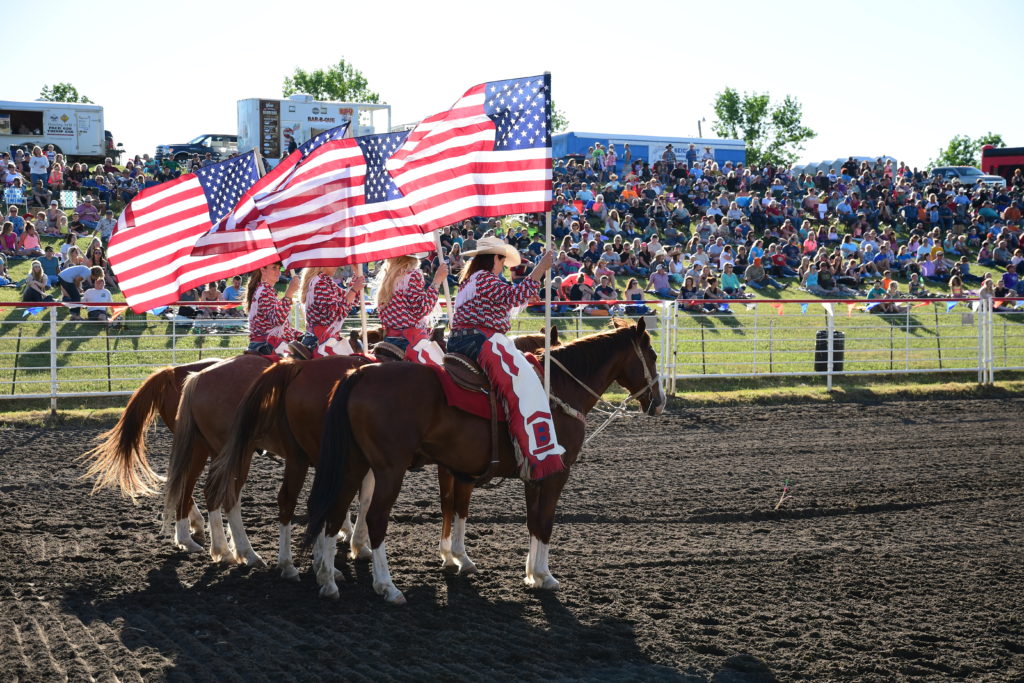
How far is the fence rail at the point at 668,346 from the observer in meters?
15.2

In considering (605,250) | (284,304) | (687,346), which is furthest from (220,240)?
(605,250)

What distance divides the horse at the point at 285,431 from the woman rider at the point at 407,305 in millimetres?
844

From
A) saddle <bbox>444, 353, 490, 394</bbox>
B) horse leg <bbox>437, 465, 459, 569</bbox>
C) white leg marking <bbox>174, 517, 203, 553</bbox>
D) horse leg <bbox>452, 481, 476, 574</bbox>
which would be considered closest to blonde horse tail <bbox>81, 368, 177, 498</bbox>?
white leg marking <bbox>174, 517, 203, 553</bbox>

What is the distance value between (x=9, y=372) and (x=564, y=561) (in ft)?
37.0

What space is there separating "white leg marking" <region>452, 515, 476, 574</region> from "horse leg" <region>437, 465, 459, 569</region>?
0.13 ft

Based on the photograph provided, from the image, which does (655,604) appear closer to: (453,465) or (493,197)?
(453,465)

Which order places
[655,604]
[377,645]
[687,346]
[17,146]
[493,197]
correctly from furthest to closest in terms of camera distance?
[17,146], [687,346], [493,197], [655,604], [377,645]

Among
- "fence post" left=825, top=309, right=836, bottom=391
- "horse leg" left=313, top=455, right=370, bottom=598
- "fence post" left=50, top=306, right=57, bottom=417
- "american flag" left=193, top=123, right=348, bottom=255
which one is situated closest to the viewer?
"horse leg" left=313, top=455, right=370, bottom=598

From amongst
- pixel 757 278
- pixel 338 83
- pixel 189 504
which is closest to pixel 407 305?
pixel 189 504

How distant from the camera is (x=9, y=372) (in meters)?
15.4

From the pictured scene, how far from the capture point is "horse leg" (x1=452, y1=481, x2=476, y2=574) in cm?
780

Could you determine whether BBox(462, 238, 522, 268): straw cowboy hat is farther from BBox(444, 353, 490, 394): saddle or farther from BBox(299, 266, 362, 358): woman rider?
BBox(299, 266, 362, 358): woman rider

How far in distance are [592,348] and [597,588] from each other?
2.04 m

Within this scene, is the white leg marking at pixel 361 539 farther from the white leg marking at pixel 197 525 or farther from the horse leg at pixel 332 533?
the white leg marking at pixel 197 525
